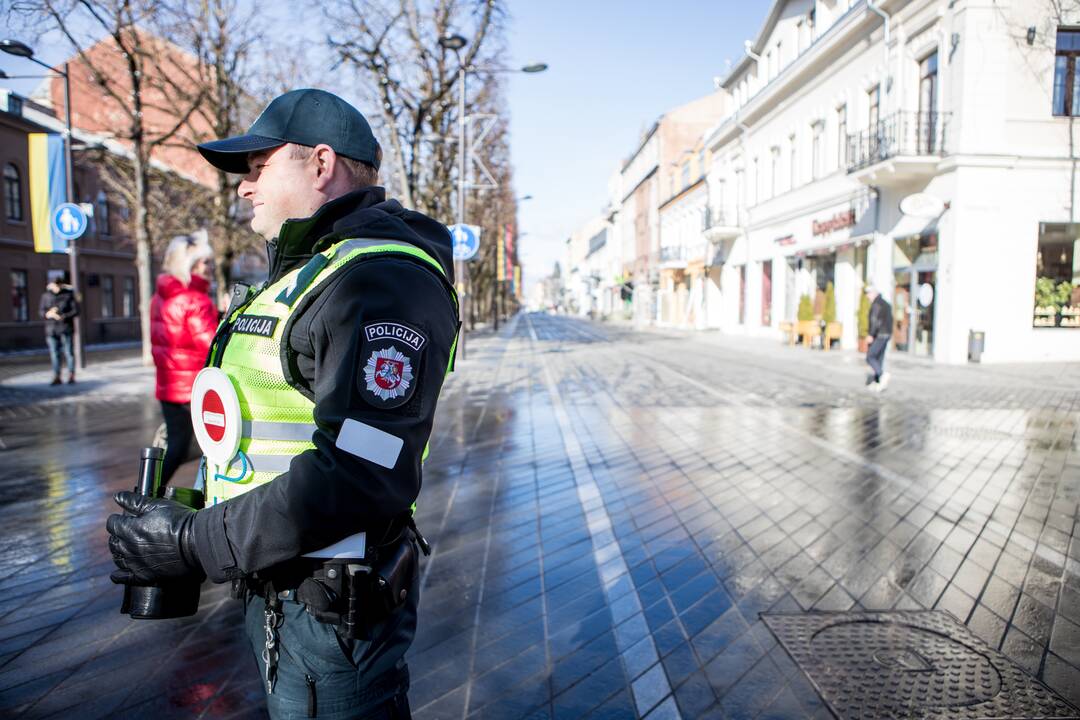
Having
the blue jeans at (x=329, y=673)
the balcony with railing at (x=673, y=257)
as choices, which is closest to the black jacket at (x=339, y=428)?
the blue jeans at (x=329, y=673)

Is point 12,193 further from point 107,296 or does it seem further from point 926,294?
point 926,294

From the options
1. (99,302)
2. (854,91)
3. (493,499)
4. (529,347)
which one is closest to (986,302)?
(854,91)

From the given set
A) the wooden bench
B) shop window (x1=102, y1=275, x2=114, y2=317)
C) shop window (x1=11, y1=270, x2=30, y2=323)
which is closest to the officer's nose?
the wooden bench

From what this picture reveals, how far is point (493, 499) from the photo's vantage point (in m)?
5.97

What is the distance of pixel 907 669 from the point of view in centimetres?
318

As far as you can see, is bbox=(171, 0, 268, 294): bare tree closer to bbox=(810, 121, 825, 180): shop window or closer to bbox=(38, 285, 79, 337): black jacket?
bbox=(38, 285, 79, 337): black jacket

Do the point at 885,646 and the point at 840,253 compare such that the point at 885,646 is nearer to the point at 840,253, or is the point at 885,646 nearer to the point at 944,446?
the point at 944,446

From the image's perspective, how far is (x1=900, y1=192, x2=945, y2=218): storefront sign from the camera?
1762 centimetres

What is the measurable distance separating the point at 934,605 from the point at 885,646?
67cm

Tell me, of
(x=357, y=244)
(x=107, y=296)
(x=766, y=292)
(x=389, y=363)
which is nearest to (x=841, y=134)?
(x=766, y=292)

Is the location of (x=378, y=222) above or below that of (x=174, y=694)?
above

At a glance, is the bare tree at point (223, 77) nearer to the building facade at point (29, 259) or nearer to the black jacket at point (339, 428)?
the building facade at point (29, 259)

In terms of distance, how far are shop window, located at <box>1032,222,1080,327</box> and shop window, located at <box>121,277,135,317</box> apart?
36.4 metres

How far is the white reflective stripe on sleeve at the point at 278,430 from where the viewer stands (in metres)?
1.55
